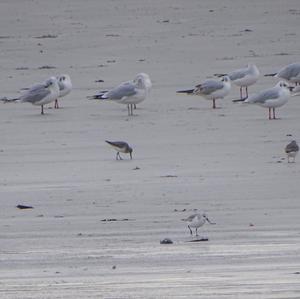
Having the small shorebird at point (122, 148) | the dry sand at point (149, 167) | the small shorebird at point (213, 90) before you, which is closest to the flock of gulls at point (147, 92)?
the small shorebird at point (213, 90)

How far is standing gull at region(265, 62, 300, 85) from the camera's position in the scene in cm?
Result: 1947

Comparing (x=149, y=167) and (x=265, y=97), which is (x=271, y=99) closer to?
(x=265, y=97)

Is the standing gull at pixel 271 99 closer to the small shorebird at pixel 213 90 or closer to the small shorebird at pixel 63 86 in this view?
the small shorebird at pixel 213 90

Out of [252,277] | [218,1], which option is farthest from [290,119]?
[218,1]

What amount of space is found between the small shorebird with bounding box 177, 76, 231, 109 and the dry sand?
19cm

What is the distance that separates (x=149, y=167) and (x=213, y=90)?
4.82 m

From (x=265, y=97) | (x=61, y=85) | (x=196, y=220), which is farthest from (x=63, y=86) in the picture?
(x=196, y=220)

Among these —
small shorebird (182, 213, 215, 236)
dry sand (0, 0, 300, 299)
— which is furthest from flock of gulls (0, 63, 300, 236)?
small shorebird (182, 213, 215, 236)

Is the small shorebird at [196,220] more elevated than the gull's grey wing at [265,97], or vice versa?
the gull's grey wing at [265,97]

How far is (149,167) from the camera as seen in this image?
1318 centimetres

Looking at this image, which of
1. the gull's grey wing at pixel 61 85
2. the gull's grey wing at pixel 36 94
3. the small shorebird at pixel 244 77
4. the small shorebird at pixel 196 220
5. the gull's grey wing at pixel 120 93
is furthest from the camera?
the small shorebird at pixel 244 77

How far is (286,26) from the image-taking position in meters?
24.9

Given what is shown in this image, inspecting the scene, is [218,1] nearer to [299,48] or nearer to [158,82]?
[299,48]

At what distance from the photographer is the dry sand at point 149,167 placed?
8117mm
